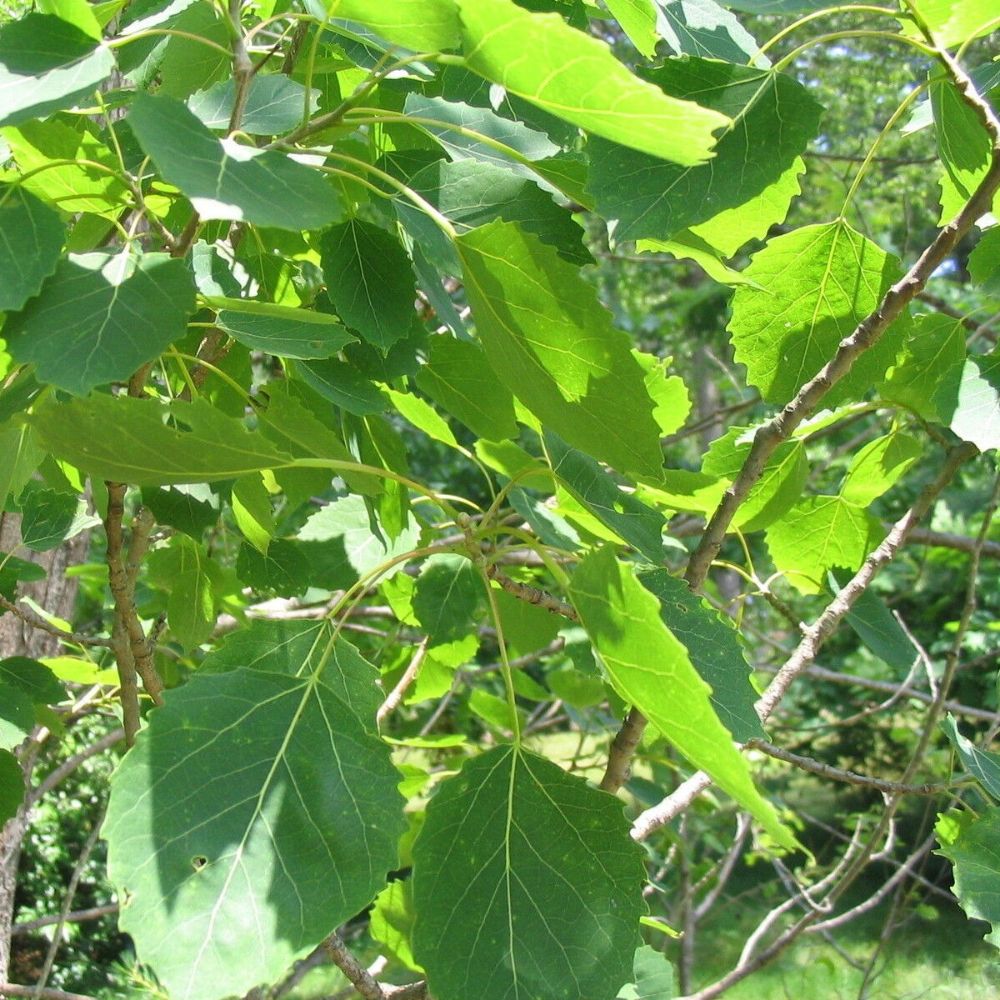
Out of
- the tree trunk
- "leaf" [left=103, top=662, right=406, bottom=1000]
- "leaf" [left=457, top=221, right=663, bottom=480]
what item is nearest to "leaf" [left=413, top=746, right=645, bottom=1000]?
"leaf" [left=103, top=662, right=406, bottom=1000]

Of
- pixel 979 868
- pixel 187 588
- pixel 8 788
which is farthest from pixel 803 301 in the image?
pixel 8 788

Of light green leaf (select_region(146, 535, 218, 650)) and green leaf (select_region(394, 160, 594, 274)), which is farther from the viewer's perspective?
light green leaf (select_region(146, 535, 218, 650))

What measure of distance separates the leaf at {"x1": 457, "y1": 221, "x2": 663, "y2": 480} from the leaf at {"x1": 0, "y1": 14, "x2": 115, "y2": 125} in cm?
32

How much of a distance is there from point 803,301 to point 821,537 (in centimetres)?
47

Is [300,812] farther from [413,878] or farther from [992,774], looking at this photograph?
[992,774]

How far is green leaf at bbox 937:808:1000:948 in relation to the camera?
123 centimetres

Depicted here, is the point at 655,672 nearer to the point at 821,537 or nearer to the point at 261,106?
the point at 261,106

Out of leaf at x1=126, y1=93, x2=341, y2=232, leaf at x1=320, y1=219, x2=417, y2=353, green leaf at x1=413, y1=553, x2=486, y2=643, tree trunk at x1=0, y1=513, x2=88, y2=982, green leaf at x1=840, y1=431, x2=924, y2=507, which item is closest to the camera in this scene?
leaf at x1=126, y1=93, x2=341, y2=232

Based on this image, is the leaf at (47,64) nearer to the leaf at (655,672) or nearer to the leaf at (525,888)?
the leaf at (655,672)

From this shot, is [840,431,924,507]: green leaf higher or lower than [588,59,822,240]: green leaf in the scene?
lower

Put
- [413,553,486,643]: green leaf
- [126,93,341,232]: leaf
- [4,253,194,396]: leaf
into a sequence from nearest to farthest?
[126,93,341,232]: leaf → [4,253,194,396]: leaf → [413,553,486,643]: green leaf

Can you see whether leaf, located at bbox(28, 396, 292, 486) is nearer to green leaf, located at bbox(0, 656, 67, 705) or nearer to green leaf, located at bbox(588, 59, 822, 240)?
green leaf, located at bbox(588, 59, 822, 240)

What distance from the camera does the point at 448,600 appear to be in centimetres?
145

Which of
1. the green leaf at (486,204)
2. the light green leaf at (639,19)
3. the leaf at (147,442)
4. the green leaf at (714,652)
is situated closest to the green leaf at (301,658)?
the leaf at (147,442)
